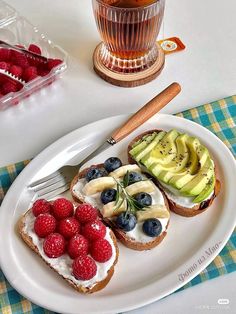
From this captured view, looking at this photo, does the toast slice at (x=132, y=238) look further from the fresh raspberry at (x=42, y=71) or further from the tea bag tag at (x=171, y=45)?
the tea bag tag at (x=171, y=45)

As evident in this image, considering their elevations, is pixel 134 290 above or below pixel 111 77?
below

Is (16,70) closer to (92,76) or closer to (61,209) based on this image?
(92,76)

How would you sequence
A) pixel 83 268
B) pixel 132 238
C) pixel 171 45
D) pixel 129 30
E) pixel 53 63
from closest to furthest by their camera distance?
pixel 83 268
pixel 132 238
pixel 129 30
pixel 53 63
pixel 171 45

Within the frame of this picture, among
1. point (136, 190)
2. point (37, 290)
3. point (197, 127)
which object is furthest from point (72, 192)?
point (197, 127)

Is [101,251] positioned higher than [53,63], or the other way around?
[53,63]

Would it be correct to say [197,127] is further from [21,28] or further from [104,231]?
[21,28]

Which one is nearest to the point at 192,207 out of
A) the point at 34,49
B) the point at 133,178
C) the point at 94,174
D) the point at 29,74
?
the point at 133,178
